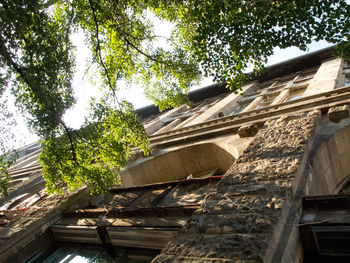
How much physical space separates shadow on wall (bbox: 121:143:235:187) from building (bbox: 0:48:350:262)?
3 cm

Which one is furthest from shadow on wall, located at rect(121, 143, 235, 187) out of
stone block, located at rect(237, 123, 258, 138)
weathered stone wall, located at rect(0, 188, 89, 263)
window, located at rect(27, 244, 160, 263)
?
window, located at rect(27, 244, 160, 263)

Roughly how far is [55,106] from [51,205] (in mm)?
2747

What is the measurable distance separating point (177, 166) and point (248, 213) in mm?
5661

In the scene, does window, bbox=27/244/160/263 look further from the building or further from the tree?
the tree

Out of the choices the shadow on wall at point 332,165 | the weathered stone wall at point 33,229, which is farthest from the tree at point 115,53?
the shadow on wall at point 332,165

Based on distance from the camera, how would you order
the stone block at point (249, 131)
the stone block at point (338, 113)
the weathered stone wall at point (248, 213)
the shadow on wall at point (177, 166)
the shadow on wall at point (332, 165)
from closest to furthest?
the weathered stone wall at point (248, 213), the shadow on wall at point (332, 165), the stone block at point (338, 113), the stone block at point (249, 131), the shadow on wall at point (177, 166)

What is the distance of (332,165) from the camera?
209 inches

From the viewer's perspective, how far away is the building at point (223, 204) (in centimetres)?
257

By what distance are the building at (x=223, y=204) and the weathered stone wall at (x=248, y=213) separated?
13mm

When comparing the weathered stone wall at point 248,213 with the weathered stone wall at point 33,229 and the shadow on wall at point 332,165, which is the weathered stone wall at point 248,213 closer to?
the shadow on wall at point 332,165

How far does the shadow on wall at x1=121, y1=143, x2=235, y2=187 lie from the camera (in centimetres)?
784

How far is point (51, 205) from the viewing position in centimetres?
651

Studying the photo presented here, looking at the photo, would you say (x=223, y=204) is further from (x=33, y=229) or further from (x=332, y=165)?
(x=33, y=229)

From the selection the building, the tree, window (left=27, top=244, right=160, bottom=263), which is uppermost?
the tree
